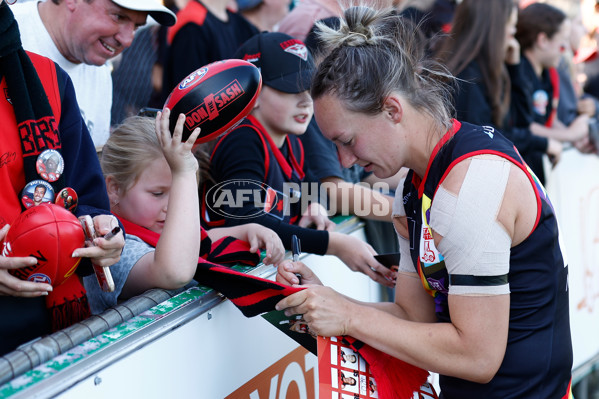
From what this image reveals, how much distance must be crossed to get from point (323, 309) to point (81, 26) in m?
1.97

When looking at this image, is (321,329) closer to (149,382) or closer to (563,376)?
(149,382)

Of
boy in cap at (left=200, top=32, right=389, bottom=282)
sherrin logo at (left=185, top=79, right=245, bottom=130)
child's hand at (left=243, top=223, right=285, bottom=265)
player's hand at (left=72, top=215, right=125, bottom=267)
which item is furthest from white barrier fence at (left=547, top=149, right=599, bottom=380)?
player's hand at (left=72, top=215, right=125, bottom=267)

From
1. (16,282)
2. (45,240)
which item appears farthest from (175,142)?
(16,282)

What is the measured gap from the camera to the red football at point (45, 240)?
1912 millimetres

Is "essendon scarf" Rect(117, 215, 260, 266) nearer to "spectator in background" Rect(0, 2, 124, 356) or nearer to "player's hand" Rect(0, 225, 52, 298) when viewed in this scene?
"spectator in background" Rect(0, 2, 124, 356)

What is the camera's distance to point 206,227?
3326 mm

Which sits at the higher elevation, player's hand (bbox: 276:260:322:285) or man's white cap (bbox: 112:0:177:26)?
man's white cap (bbox: 112:0:177:26)

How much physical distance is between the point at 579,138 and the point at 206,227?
3858mm

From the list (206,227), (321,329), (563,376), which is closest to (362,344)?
(321,329)

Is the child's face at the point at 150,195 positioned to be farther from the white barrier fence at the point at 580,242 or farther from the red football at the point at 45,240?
the white barrier fence at the point at 580,242

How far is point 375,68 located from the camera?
2.15 meters

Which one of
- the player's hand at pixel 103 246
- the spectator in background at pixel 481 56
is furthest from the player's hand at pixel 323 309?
the spectator in background at pixel 481 56

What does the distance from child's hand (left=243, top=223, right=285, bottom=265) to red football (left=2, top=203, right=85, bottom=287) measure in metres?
0.94

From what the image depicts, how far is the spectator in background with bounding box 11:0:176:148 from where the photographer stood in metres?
3.29
